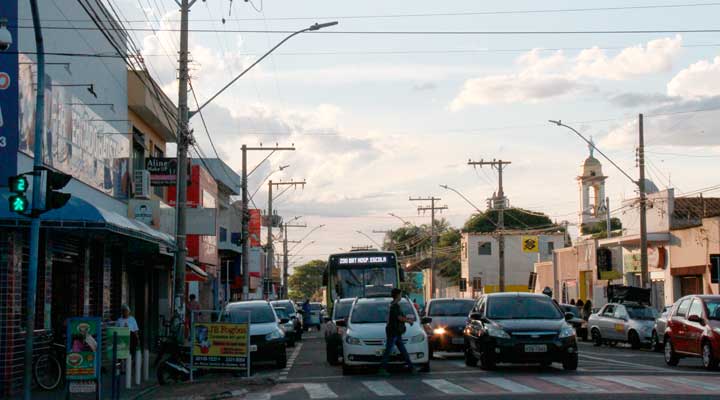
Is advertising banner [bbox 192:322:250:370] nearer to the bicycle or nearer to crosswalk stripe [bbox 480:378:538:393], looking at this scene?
the bicycle

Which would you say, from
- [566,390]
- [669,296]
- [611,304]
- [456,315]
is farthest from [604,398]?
[669,296]

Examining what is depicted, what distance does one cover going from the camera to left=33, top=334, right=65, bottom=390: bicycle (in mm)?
20573

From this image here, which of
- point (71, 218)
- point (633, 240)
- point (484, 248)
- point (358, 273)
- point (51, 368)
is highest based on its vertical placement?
point (484, 248)

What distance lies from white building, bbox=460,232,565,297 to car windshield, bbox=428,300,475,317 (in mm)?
63881

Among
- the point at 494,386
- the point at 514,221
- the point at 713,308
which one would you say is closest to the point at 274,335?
the point at 494,386

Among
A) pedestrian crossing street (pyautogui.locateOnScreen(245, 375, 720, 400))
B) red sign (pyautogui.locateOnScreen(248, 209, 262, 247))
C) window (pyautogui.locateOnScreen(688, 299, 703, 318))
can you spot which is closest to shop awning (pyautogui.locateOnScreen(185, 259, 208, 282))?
pedestrian crossing street (pyautogui.locateOnScreen(245, 375, 720, 400))

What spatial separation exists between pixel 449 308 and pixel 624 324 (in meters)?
9.17

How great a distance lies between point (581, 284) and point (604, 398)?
169ft

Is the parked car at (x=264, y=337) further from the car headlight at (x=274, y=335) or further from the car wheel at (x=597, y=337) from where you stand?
the car wheel at (x=597, y=337)

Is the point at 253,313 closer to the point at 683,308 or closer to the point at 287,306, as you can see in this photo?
the point at 683,308

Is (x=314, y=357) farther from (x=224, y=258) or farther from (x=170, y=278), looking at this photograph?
(x=224, y=258)

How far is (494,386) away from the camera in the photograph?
17922 millimetres

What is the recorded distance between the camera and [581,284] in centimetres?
6600

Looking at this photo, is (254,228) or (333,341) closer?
(333,341)
